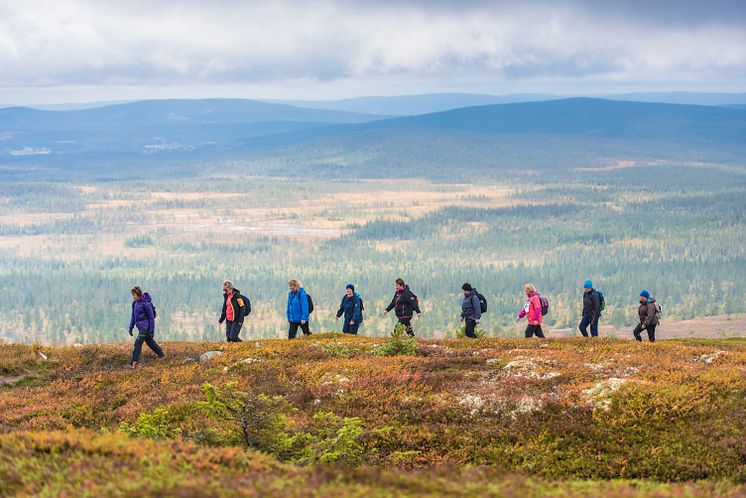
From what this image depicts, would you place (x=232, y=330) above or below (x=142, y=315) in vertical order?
below

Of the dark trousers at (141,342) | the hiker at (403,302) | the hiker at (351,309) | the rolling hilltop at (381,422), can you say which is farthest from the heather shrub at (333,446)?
the hiker at (351,309)

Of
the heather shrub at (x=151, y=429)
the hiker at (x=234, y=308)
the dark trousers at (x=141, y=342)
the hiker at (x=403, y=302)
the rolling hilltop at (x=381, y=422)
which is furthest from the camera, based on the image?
the hiker at (x=403, y=302)

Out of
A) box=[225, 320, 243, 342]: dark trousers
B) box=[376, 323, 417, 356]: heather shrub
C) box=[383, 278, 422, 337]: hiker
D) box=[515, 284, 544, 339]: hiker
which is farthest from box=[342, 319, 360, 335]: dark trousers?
box=[376, 323, 417, 356]: heather shrub

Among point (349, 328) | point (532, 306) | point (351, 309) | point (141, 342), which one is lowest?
point (349, 328)

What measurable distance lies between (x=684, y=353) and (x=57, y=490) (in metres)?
20.5

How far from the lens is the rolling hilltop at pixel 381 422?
13.2 meters

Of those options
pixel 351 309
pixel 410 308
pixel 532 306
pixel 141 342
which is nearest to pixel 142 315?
pixel 141 342

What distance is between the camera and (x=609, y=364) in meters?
24.6

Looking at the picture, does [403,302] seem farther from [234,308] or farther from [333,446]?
[333,446]

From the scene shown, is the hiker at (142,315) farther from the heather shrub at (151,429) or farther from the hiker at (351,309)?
the hiker at (351,309)

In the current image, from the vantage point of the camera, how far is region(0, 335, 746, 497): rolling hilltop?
13.2 meters

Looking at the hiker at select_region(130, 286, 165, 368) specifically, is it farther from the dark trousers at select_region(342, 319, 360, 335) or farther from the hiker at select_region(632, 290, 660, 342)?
the hiker at select_region(632, 290, 660, 342)

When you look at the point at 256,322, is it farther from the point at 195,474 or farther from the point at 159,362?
the point at 195,474

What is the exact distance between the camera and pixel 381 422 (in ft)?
67.5
